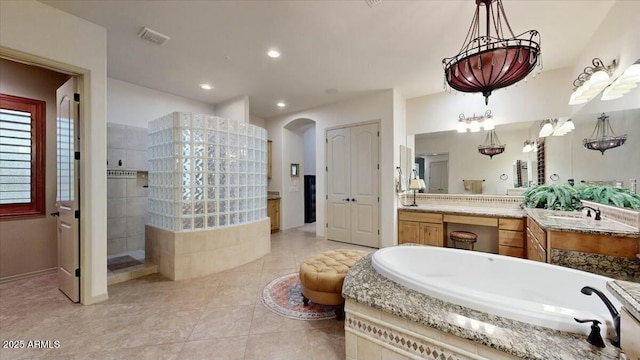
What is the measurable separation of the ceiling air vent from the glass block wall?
2.62 feet

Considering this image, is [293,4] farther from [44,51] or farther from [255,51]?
[44,51]

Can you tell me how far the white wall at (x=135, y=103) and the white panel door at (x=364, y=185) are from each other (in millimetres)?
3457

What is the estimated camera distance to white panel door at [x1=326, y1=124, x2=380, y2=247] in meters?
4.43

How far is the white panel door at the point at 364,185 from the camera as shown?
14.5ft

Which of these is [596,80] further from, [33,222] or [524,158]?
[33,222]

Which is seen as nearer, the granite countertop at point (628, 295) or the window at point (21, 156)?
the granite countertop at point (628, 295)

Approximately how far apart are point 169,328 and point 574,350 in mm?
2568

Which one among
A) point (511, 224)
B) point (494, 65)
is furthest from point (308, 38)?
point (511, 224)

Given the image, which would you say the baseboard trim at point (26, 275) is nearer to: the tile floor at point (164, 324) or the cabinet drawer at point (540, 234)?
the tile floor at point (164, 324)

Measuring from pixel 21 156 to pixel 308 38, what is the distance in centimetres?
381

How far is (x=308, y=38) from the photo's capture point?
107 inches

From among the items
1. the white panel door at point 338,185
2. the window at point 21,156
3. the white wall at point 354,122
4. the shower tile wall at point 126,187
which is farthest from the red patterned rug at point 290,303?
the window at point 21,156

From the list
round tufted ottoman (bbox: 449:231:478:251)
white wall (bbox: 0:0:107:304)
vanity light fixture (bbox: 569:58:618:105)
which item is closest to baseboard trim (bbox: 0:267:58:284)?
white wall (bbox: 0:0:107:304)

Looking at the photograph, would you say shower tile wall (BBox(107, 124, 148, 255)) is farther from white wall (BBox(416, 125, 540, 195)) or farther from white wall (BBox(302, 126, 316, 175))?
white wall (BBox(416, 125, 540, 195))
